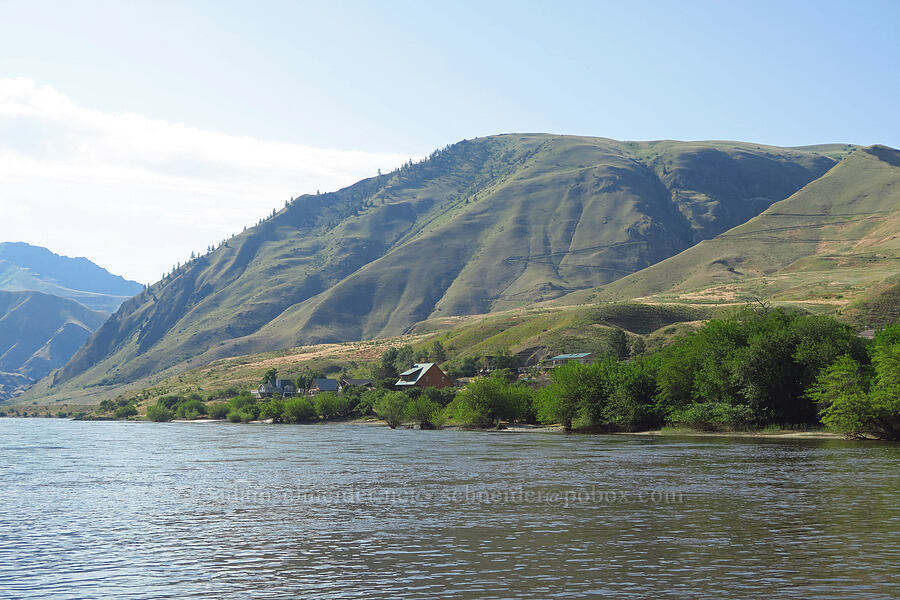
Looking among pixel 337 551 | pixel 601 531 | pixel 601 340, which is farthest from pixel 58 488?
pixel 601 340

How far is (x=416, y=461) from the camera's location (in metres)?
69.2

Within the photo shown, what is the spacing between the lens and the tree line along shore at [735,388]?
259ft

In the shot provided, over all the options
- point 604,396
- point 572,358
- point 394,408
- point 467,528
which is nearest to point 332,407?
point 394,408

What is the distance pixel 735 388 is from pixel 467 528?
69556 millimetres

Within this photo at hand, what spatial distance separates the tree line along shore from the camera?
259 ft

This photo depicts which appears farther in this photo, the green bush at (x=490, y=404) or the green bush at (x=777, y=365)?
the green bush at (x=490, y=404)

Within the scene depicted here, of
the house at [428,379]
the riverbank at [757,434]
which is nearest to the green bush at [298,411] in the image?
the house at [428,379]

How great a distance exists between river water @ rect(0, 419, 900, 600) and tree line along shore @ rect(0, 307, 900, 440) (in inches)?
675

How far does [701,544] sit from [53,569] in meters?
23.6

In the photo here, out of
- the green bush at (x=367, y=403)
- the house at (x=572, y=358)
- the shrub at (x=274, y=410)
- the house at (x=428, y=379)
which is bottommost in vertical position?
the shrub at (x=274, y=410)

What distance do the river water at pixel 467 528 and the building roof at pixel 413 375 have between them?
111506mm

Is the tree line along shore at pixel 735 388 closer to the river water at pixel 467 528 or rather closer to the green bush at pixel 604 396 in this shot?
the green bush at pixel 604 396

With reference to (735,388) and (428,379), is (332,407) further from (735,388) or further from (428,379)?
(735,388)

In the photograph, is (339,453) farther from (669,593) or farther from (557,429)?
(669,593)
